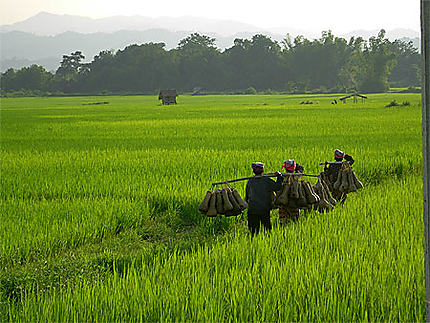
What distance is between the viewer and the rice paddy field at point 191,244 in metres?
3.11

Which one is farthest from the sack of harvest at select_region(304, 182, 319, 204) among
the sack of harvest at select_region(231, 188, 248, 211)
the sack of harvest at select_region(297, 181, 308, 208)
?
the sack of harvest at select_region(231, 188, 248, 211)

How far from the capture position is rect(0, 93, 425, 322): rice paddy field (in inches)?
122

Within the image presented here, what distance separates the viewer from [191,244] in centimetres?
556

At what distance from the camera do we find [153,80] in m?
73.4

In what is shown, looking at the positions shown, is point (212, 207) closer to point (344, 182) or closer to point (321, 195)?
point (321, 195)

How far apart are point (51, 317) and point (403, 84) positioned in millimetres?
78962

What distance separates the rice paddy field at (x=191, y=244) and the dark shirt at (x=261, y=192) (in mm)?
353

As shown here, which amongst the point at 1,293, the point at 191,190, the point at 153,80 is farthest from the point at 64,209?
the point at 153,80

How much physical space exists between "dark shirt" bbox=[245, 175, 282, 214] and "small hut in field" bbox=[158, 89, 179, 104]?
39.1 metres

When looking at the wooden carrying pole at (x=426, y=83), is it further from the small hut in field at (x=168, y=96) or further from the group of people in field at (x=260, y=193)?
the small hut in field at (x=168, y=96)

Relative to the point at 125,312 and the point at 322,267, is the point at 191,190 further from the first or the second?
the point at 125,312

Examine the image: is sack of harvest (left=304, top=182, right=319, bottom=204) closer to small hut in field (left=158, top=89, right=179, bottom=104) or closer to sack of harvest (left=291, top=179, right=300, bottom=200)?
sack of harvest (left=291, top=179, right=300, bottom=200)

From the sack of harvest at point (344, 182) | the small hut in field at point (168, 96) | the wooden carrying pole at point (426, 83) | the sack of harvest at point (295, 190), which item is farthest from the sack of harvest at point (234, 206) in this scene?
the small hut in field at point (168, 96)

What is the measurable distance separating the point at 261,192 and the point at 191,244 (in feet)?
3.23
